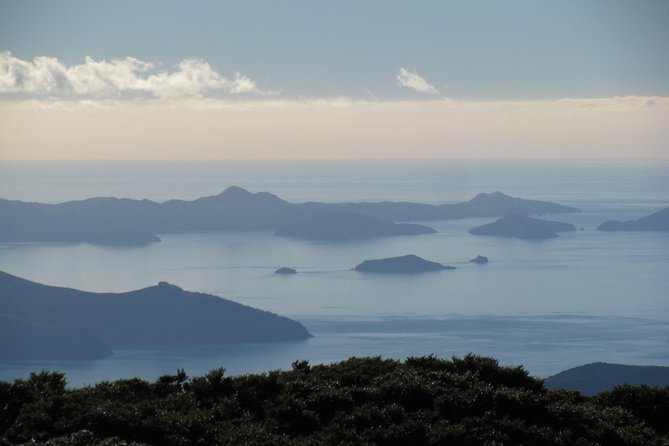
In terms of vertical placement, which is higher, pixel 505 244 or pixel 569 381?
pixel 505 244

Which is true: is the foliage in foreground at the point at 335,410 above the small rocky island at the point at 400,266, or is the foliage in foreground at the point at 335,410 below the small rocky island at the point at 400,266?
below

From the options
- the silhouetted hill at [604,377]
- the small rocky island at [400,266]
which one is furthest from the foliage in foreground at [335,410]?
the small rocky island at [400,266]

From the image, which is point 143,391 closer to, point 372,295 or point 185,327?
point 185,327

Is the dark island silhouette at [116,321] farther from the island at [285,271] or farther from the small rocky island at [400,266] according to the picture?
the small rocky island at [400,266]

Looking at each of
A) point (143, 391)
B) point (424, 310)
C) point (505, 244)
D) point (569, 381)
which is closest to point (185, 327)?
point (424, 310)

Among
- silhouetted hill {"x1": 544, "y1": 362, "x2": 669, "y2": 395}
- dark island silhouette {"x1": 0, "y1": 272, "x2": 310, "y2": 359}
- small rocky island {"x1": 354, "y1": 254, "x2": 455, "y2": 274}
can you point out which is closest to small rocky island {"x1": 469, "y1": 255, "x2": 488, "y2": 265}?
small rocky island {"x1": 354, "y1": 254, "x2": 455, "y2": 274}

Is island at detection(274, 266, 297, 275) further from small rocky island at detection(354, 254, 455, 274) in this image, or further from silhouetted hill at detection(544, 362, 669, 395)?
silhouetted hill at detection(544, 362, 669, 395)

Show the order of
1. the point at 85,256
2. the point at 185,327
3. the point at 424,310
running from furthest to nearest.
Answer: the point at 85,256, the point at 424,310, the point at 185,327
